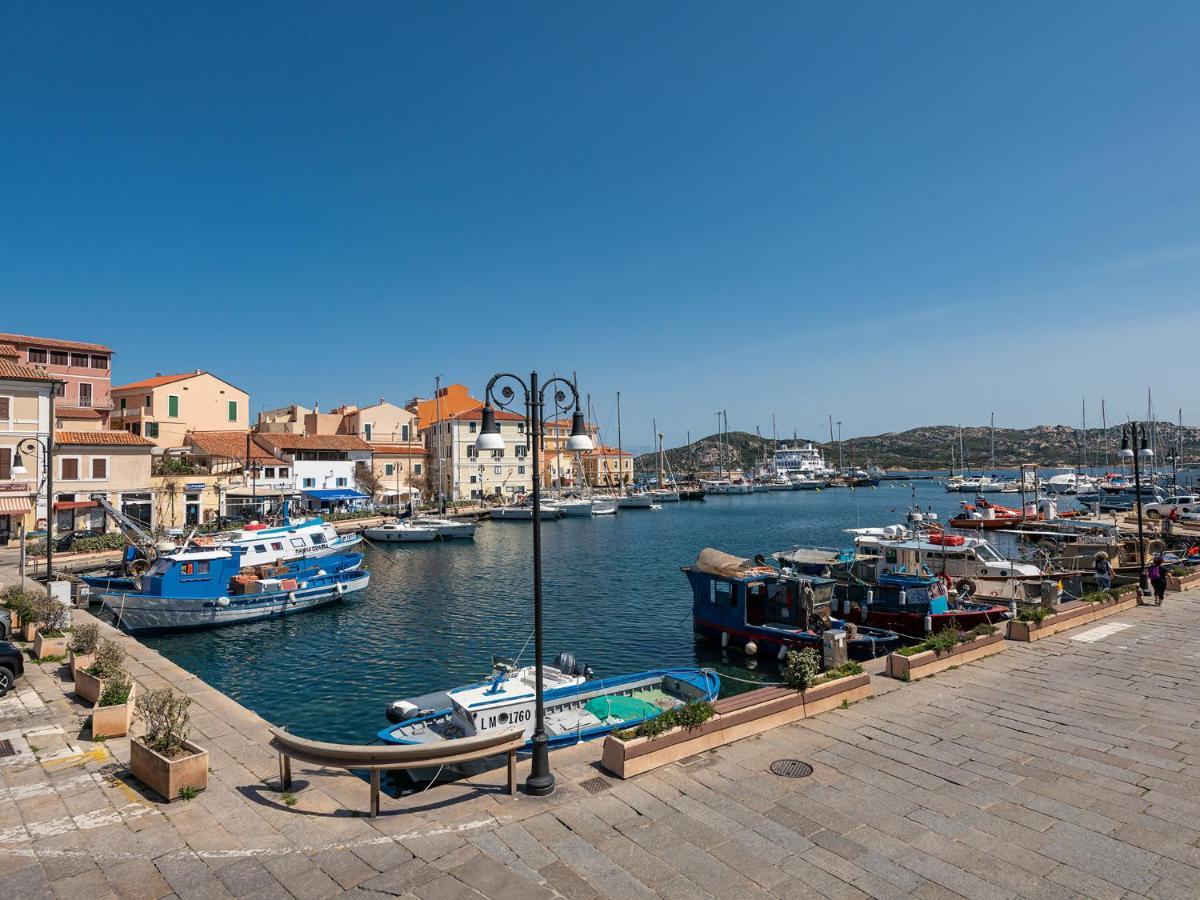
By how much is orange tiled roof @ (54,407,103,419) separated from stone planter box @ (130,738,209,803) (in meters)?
53.1

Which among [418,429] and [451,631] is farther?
[418,429]

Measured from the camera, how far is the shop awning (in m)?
37.5

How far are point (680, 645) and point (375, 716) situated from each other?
11162 mm

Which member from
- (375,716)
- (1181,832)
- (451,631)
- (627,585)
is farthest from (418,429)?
(1181,832)

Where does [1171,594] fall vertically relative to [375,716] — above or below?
above

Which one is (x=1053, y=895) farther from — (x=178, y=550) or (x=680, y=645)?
(x=178, y=550)

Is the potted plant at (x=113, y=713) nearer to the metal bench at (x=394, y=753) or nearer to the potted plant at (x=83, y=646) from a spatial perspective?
the potted plant at (x=83, y=646)

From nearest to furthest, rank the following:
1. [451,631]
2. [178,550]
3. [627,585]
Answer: [451,631] → [178,550] → [627,585]

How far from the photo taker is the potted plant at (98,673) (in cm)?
1327

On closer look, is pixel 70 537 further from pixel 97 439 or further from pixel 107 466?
A: pixel 97 439

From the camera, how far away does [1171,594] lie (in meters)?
23.4

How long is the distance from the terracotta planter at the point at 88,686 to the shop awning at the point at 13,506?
3207 centimetres

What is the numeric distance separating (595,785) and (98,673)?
1074 cm

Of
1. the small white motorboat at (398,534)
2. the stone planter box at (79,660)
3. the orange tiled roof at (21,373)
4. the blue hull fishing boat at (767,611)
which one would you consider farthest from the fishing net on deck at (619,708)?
the small white motorboat at (398,534)
